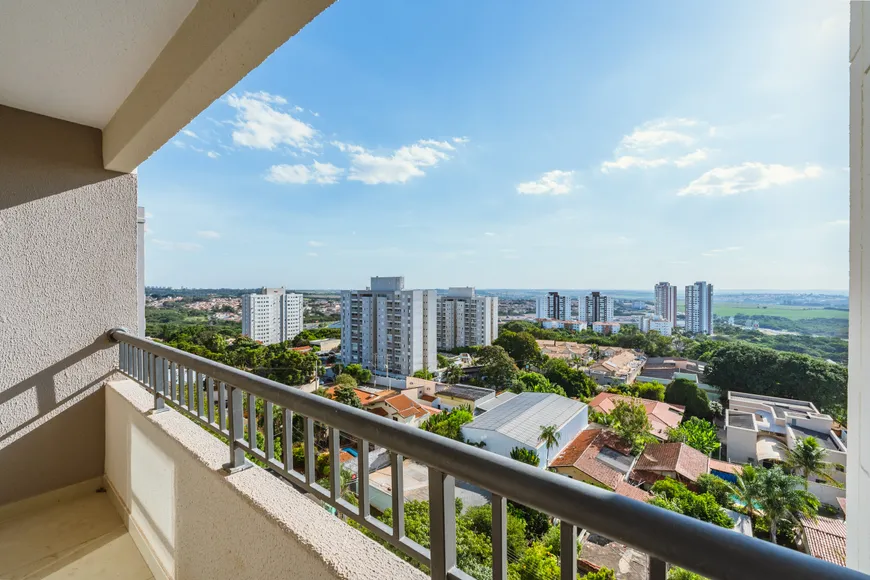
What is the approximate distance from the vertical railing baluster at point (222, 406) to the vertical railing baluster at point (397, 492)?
753mm

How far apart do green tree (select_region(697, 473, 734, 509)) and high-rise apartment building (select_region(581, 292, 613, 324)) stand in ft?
4.54

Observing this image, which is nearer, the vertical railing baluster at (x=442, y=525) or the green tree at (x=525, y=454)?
the vertical railing baluster at (x=442, y=525)

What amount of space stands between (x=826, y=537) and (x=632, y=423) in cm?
79

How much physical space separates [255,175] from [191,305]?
19.3 ft

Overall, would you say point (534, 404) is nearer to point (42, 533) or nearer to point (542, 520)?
point (542, 520)

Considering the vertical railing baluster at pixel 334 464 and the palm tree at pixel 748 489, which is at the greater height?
the vertical railing baluster at pixel 334 464

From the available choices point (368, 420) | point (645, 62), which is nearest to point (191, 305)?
point (368, 420)

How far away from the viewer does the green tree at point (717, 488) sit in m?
0.98

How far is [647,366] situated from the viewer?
1744mm

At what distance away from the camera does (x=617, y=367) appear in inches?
72.3

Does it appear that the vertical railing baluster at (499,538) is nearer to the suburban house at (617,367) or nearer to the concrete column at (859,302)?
the concrete column at (859,302)

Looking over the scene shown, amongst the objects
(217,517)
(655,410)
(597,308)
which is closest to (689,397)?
(655,410)

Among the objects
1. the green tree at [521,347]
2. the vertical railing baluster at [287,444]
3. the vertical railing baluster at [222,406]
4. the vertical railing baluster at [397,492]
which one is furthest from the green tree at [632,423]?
the vertical railing baluster at [222,406]

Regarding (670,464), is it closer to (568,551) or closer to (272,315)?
(568,551)
